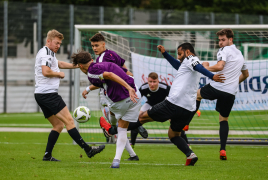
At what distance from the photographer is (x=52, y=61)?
5953 mm

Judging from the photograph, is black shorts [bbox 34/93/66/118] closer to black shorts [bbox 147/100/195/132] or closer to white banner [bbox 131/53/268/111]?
black shorts [bbox 147/100/195/132]

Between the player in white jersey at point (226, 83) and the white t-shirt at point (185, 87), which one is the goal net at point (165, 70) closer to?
the player in white jersey at point (226, 83)

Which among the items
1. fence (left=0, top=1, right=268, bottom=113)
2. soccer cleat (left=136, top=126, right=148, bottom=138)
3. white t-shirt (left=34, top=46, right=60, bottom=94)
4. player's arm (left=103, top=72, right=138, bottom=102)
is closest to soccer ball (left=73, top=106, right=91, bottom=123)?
white t-shirt (left=34, top=46, right=60, bottom=94)

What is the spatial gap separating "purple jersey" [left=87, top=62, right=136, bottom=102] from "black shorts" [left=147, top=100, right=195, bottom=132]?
0.50m

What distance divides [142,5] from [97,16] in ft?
23.9

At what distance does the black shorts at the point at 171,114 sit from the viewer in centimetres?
536

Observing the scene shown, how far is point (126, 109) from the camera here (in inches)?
207

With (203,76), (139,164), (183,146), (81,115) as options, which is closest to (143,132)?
(139,164)

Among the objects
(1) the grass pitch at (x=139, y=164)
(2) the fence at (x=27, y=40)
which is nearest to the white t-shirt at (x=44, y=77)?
(1) the grass pitch at (x=139, y=164)

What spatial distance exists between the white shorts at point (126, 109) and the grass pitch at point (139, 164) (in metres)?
0.69

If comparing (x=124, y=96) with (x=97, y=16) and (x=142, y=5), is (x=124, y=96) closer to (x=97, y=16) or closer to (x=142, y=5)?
(x=97, y=16)

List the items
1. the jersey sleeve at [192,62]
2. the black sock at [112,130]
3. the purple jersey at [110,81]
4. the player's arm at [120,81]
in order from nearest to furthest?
the player's arm at [120,81]
the purple jersey at [110,81]
the jersey sleeve at [192,62]
the black sock at [112,130]

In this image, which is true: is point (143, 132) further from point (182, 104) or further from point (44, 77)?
point (44, 77)

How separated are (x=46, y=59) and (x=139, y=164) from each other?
2.11m
